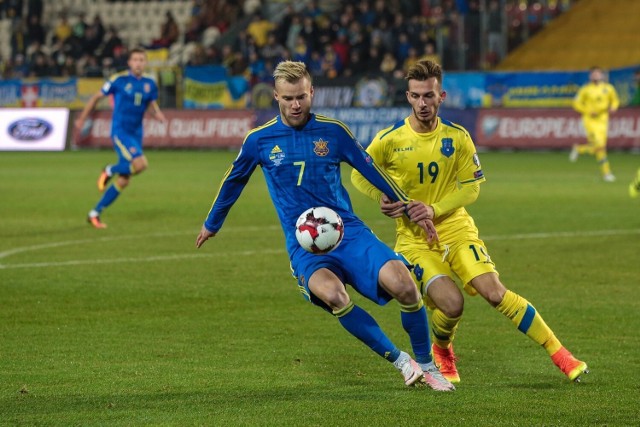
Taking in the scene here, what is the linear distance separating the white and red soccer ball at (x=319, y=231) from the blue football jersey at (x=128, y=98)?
35.0ft

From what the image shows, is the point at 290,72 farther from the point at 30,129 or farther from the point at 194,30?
the point at 194,30

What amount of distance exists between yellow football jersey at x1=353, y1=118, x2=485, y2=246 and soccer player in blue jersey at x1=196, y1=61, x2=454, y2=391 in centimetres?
47

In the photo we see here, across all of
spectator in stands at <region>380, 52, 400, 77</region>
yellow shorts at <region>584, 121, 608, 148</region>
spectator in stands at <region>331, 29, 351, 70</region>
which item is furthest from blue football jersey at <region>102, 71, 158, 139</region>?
spectator in stands at <region>331, 29, 351, 70</region>

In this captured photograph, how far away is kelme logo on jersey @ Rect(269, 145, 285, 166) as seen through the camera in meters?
6.85

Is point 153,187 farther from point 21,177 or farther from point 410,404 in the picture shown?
point 410,404

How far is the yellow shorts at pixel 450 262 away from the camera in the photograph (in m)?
7.18

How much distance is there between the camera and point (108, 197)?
640 inches

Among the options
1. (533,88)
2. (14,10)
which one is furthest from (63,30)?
(533,88)

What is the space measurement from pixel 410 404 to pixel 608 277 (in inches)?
214

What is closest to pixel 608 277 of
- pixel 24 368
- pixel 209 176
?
pixel 24 368

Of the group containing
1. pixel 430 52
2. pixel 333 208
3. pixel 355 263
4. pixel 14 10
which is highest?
pixel 14 10

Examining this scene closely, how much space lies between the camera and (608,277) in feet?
36.9

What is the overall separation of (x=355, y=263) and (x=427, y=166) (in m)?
1.05

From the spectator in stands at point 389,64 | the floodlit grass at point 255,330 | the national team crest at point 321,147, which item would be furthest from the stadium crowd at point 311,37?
the national team crest at point 321,147
